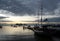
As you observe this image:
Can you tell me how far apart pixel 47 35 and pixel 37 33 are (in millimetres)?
3208

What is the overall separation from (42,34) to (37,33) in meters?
1.82

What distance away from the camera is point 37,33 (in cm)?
4372

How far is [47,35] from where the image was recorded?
44062 millimetres

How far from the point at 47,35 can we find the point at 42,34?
2.26 m

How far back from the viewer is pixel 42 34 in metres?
42.6
